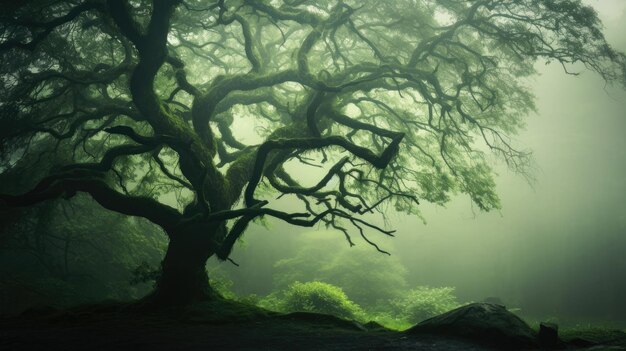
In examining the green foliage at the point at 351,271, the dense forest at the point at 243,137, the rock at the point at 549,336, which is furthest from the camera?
the green foliage at the point at 351,271

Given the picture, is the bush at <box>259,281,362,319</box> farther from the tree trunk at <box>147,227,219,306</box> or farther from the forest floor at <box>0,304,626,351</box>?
the forest floor at <box>0,304,626,351</box>

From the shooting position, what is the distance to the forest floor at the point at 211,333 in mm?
4719

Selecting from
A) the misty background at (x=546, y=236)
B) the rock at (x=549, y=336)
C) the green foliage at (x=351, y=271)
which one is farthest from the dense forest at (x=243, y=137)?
the misty background at (x=546, y=236)

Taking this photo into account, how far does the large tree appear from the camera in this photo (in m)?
7.11

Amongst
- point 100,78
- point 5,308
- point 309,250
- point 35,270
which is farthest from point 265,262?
point 100,78

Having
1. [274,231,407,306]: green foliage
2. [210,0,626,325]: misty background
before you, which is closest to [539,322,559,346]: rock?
[274,231,407,306]: green foliage

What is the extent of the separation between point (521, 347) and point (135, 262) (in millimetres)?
17502

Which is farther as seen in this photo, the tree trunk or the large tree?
the tree trunk

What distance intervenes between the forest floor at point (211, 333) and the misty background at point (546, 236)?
22138 mm

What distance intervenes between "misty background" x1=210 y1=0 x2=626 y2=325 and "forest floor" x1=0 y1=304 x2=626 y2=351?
2214 cm

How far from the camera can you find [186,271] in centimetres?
775

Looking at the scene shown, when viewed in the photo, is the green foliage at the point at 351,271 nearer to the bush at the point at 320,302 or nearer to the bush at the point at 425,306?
the bush at the point at 425,306

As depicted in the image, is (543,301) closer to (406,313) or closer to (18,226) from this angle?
(406,313)

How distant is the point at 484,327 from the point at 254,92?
28.0 ft
